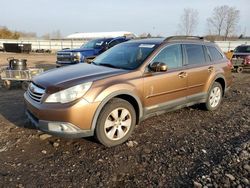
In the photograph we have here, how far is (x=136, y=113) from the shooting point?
4797 millimetres

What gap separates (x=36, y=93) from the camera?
4387mm

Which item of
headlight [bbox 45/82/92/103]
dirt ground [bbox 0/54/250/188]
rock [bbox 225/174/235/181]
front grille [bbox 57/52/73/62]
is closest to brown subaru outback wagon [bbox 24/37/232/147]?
headlight [bbox 45/82/92/103]

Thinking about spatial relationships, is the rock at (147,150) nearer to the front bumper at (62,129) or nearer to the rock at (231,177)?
the front bumper at (62,129)

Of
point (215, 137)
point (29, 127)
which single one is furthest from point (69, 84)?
point (215, 137)

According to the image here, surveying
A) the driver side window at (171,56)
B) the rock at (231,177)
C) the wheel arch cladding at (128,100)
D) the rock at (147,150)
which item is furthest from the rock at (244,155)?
Result: the driver side window at (171,56)

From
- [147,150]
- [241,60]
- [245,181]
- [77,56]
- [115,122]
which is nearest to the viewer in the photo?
[245,181]

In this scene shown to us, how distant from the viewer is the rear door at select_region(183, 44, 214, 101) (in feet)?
18.8

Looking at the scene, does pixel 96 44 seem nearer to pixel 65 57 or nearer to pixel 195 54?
pixel 65 57

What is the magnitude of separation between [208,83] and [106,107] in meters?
2.95

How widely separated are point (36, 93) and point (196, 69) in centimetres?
329

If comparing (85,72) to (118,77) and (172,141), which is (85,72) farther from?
(172,141)

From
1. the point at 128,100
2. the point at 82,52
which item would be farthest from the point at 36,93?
the point at 82,52

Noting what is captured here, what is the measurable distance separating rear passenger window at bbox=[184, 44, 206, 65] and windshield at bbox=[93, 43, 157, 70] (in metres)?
0.96

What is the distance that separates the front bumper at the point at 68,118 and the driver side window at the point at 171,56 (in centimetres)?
172
